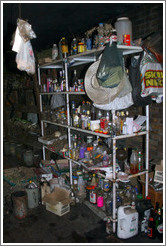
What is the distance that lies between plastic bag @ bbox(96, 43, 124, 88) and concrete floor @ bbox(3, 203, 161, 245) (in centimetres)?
201

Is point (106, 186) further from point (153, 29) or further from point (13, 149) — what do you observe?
point (13, 149)

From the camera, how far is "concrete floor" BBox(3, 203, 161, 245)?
→ 271 centimetres

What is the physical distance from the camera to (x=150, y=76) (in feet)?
8.70

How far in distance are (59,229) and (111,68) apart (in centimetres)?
→ 235

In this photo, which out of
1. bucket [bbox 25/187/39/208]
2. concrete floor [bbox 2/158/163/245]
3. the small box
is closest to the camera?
concrete floor [bbox 2/158/163/245]

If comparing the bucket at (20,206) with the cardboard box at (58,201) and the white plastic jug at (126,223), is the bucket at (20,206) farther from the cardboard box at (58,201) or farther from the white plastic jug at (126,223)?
the white plastic jug at (126,223)

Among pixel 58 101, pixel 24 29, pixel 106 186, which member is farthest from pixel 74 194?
pixel 24 29

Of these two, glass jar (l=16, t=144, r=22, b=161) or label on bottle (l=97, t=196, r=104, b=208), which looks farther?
glass jar (l=16, t=144, r=22, b=161)

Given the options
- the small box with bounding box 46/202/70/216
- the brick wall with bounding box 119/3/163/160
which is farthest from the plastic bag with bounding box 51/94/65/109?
the small box with bounding box 46/202/70/216

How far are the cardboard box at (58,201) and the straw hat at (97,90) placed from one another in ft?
5.64

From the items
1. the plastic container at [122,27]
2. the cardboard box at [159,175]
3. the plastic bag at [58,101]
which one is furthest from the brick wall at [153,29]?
the plastic bag at [58,101]

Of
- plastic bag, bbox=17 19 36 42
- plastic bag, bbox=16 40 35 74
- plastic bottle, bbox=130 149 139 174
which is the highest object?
plastic bag, bbox=17 19 36 42

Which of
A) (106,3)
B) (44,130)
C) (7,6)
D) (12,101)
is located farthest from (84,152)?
(12,101)

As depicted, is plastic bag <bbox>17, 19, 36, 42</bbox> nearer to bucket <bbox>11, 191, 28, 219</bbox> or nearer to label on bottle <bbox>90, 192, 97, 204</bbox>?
bucket <bbox>11, 191, 28, 219</bbox>
